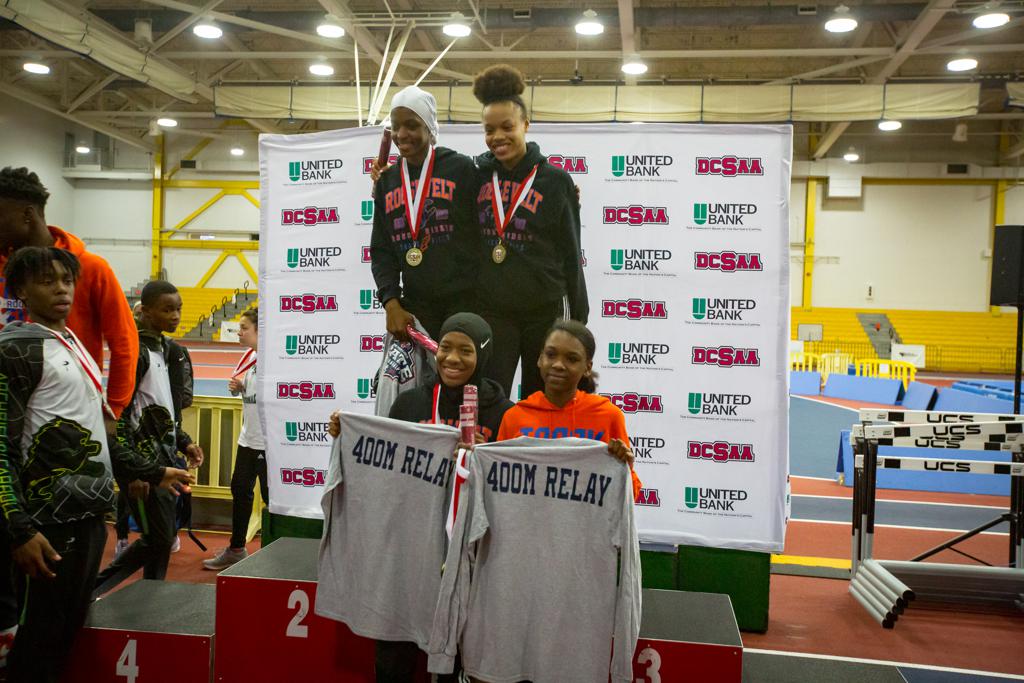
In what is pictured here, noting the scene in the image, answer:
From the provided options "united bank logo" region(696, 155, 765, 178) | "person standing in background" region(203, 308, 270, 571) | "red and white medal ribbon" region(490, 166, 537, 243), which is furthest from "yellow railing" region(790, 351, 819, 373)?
"red and white medal ribbon" region(490, 166, 537, 243)

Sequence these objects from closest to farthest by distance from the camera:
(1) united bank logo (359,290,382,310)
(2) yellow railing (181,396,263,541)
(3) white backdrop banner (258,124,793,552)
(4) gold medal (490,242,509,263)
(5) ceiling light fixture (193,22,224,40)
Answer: (4) gold medal (490,242,509,263) → (3) white backdrop banner (258,124,793,552) → (1) united bank logo (359,290,382,310) → (2) yellow railing (181,396,263,541) → (5) ceiling light fixture (193,22,224,40)

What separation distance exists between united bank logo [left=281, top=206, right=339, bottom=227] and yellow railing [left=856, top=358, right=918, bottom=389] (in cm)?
1591

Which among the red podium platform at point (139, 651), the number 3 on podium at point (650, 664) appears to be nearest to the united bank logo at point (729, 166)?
the number 3 on podium at point (650, 664)

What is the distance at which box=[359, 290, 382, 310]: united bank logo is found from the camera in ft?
16.4

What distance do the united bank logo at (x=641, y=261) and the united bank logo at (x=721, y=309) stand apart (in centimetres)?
26

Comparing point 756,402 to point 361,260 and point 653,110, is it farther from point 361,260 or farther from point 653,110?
point 653,110

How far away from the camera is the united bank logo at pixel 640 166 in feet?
15.0

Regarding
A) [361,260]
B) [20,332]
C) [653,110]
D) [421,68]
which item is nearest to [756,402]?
[361,260]

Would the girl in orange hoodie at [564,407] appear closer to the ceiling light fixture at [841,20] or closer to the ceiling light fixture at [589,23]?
the ceiling light fixture at [589,23]

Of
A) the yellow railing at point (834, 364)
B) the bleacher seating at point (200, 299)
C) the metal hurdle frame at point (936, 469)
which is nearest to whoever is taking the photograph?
the metal hurdle frame at point (936, 469)

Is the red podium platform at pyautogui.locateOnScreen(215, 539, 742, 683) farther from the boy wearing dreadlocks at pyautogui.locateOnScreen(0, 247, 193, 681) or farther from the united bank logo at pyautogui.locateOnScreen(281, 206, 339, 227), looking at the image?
the united bank logo at pyautogui.locateOnScreen(281, 206, 339, 227)

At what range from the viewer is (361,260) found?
499 centimetres

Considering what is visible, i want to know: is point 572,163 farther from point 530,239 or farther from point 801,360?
point 801,360

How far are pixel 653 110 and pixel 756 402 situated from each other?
12619 millimetres
